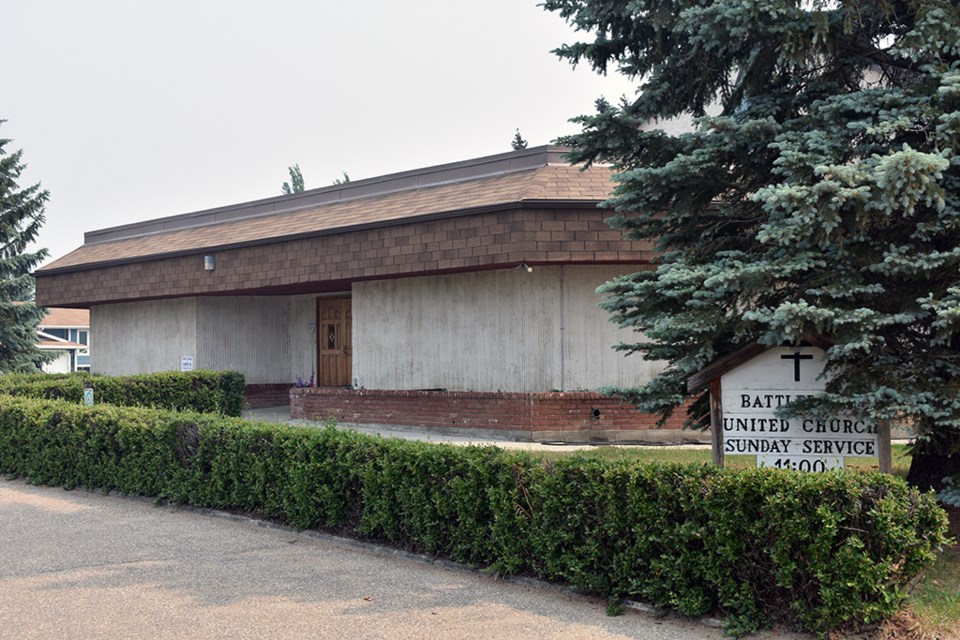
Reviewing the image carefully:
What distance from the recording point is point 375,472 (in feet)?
27.5

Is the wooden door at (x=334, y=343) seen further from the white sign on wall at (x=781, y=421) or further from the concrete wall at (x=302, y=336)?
the white sign on wall at (x=781, y=421)

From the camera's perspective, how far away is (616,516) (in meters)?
6.69

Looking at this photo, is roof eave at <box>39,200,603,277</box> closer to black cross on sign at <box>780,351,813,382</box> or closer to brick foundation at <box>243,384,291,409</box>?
brick foundation at <box>243,384,291,409</box>

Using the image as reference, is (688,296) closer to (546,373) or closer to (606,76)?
(606,76)

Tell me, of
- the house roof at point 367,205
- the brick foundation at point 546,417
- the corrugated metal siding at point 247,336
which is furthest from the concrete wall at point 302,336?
the brick foundation at point 546,417

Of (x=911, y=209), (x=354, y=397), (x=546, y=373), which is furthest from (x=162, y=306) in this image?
(x=911, y=209)

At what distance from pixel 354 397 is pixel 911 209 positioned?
13136mm

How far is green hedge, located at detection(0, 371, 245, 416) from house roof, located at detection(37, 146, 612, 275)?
123 inches

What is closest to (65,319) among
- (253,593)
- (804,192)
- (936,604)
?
(253,593)

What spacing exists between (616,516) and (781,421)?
6.20 feet

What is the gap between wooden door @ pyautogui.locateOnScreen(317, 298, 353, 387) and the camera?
2355 cm

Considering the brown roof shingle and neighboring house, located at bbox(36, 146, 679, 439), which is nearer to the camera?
neighboring house, located at bbox(36, 146, 679, 439)

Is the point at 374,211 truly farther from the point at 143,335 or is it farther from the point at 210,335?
the point at 143,335

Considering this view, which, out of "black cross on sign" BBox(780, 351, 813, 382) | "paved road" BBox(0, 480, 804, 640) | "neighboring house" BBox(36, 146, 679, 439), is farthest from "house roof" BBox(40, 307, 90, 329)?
"black cross on sign" BBox(780, 351, 813, 382)
